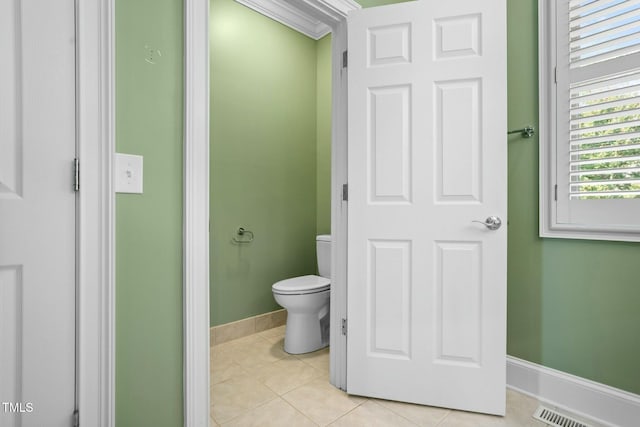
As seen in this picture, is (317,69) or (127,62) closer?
(127,62)

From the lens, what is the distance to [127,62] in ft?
3.20

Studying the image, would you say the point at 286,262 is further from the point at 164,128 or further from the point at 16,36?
the point at 16,36

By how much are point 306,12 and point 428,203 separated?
1.14m

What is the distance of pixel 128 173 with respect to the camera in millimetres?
975

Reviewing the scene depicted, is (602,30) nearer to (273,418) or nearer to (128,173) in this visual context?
(128,173)

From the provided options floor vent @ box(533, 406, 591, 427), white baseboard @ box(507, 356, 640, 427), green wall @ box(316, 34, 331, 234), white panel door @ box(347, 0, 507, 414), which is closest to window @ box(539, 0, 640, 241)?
white panel door @ box(347, 0, 507, 414)

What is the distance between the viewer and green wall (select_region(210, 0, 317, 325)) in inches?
94.0

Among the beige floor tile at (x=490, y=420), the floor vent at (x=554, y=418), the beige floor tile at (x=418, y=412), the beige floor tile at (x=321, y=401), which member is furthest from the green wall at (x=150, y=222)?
the floor vent at (x=554, y=418)

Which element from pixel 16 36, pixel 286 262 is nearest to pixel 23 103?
pixel 16 36

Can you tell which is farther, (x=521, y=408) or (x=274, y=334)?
(x=274, y=334)

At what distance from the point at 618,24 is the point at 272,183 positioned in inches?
88.0

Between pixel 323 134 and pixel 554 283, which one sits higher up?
pixel 323 134

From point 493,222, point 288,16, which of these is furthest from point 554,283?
point 288,16

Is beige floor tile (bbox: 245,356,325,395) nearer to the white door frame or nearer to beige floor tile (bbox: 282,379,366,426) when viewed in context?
beige floor tile (bbox: 282,379,366,426)
